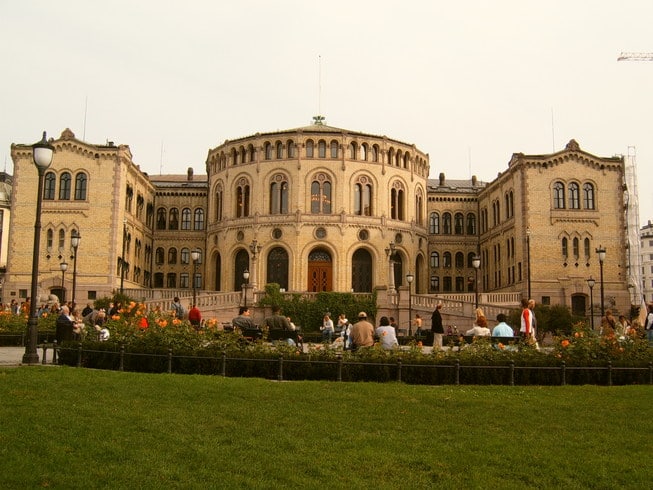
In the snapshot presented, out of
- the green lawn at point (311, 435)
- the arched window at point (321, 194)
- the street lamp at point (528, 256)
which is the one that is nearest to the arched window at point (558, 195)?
the street lamp at point (528, 256)

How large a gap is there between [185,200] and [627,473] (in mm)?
63254

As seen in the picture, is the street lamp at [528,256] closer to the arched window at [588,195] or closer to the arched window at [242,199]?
the arched window at [588,195]

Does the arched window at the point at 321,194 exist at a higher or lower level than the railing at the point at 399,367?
higher

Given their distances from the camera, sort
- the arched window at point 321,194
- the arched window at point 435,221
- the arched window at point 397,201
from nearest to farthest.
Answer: the arched window at point 321,194 → the arched window at point 397,201 → the arched window at point 435,221

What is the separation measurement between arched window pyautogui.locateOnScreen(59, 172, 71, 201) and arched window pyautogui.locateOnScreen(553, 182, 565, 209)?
3828 centimetres

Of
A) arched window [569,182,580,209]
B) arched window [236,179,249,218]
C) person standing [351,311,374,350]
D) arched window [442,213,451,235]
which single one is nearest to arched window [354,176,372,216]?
arched window [236,179,249,218]

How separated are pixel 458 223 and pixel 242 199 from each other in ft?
73.1

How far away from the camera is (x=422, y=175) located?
212 ft

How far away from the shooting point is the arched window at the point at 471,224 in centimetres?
7125

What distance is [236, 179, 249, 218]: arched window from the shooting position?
60469mm

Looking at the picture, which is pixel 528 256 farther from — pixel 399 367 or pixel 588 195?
pixel 399 367

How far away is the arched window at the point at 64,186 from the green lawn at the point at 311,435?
44.8 m

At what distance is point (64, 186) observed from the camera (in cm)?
5788

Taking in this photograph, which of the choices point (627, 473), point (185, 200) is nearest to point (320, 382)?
point (627, 473)
